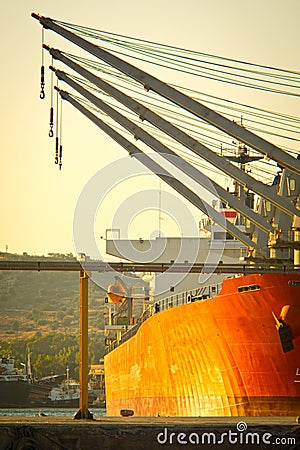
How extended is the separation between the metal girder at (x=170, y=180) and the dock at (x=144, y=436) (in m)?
15.9

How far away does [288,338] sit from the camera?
75.5ft

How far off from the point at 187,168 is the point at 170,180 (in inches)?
85.4

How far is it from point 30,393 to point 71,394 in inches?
208

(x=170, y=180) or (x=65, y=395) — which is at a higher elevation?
(x=65, y=395)

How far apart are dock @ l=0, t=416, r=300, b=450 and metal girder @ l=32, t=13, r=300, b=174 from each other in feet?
34.0

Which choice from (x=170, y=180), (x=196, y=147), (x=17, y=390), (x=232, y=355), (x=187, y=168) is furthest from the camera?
(x=17, y=390)

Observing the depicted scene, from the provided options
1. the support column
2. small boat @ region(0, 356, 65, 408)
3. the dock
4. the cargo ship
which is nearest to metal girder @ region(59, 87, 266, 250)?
the cargo ship

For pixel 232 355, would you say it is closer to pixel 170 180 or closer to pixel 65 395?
pixel 170 180

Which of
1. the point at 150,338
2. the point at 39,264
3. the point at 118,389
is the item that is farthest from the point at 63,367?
the point at 39,264

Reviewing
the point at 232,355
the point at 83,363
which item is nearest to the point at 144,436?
the point at 83,363

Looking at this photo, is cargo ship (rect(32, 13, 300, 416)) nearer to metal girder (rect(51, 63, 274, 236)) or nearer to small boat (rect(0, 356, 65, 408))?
metal girder (rect(51, 63, 274, 236))

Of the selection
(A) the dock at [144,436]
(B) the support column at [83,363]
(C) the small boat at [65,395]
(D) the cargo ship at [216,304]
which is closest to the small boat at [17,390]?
(C) the small boat at [65,395]

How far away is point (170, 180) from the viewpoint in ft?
104

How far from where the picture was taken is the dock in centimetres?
1451
